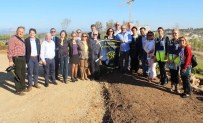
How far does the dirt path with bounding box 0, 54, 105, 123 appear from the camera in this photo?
27.9 ft

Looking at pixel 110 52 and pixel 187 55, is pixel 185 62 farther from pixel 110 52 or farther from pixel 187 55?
pixel 110 52

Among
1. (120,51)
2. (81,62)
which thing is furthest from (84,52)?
(120,51)

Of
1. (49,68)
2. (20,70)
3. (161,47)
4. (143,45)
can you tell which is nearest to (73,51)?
(49,68)

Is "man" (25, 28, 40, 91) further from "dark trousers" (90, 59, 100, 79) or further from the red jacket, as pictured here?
the red jacket

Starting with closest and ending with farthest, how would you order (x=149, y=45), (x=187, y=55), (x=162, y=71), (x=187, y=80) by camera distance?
(x=187, y=55)
(x=187, y=80)
(x=162, y=71)
(x=149, y=45)

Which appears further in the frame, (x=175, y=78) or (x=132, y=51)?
(x=132, y=51)

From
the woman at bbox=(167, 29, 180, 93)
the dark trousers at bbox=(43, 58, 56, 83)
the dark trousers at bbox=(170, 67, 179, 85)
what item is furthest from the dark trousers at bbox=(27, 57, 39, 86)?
the dark trousers at bbox=(170, 67, 179, 85)

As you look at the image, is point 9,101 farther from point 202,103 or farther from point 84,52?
point 202,103

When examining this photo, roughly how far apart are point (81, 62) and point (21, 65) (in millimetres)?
2633

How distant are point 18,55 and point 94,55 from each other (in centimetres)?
318

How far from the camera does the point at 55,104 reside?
31.6 feet

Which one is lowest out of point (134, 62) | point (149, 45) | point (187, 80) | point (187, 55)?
point (187, 80)

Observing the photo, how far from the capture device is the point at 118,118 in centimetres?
802

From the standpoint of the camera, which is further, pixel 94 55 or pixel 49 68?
pixel 94 55
